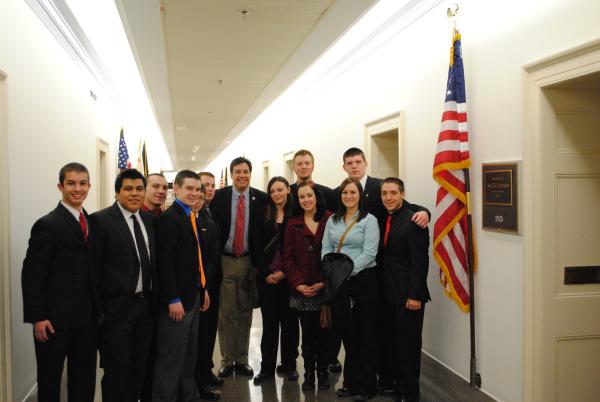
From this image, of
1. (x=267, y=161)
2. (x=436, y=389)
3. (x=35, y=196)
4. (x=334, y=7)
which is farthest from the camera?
(x=267, y=161)

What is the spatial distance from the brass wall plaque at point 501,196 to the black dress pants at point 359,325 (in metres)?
1.00

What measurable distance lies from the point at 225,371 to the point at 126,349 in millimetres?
1460

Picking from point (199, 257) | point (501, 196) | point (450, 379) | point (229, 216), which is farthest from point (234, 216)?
point (450, 379)

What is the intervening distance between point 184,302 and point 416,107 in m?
2.87

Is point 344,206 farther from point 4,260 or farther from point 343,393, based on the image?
point 4,260

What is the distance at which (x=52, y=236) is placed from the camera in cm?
267

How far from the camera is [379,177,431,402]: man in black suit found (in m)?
3.49

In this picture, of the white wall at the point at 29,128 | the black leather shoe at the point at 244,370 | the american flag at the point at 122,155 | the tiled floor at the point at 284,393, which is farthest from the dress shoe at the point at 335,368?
the american flag at the point at 122,155

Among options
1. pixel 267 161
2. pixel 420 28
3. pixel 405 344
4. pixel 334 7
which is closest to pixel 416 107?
pixel 420 28

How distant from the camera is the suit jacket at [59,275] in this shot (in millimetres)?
2613

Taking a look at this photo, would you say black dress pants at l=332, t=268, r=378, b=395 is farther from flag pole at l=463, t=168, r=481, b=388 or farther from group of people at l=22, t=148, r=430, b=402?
flag pole at l=463, t=168, r=481, b=388

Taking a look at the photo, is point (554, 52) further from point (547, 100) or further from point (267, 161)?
point (267, 161)

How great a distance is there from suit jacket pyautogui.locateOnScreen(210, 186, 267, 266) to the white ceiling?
1870mm

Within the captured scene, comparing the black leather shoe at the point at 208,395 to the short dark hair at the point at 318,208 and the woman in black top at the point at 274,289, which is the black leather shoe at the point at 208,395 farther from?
the short dark hair at the point at 318,208
